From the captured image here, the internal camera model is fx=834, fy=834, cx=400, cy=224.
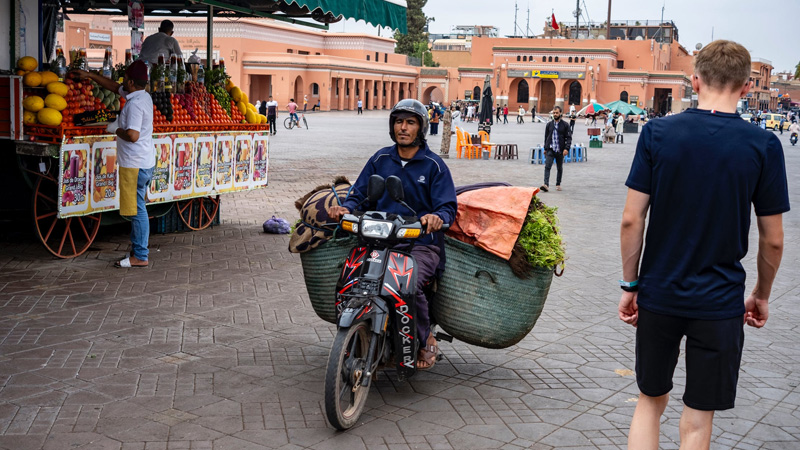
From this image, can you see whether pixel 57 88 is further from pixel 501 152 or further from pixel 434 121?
pixel 434 121

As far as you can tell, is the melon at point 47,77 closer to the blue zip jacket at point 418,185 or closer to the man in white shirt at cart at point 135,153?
the man in white shirt at cart at point 135,153

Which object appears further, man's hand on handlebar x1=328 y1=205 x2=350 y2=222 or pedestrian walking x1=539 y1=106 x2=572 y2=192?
pedestrian walking x1=539 y1=106 x2=572 y2=192

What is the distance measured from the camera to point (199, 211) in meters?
10.4

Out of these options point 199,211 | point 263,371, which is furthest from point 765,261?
point 199,211

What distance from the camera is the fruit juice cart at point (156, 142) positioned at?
26.0ft

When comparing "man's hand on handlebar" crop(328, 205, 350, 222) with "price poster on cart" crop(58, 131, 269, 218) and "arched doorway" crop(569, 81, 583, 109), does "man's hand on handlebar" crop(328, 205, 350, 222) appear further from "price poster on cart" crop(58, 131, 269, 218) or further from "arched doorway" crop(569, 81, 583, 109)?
"arched doorway" crop(569, 81, 583, 109)

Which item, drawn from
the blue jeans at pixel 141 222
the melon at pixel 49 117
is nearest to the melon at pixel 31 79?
the melon at pixel 49 117

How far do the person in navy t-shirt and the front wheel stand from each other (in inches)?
60.2

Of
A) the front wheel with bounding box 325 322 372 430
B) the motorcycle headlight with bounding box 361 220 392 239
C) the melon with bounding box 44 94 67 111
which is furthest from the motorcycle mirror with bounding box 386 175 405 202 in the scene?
the melon with bounding box 44 94 67 111

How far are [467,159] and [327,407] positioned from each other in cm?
2124

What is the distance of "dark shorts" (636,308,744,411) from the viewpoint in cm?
312

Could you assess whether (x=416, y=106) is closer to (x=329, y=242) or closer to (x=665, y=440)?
(x=329, y=242)

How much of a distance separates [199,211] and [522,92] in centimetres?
7988

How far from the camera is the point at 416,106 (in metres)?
4.85
